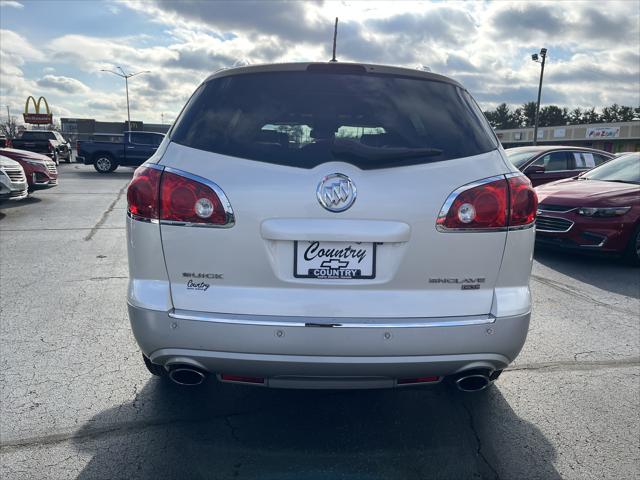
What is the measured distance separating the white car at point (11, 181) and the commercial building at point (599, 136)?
49.0 metres

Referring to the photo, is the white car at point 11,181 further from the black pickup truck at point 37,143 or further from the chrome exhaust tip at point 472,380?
the black pickup truck at point 37,143

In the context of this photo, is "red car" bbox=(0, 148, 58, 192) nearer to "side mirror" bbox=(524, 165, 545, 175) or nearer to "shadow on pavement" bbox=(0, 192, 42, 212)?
"shadow on pavement" bbox=(0, 192, 42, 212)

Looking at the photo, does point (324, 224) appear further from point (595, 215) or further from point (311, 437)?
point (595, 215)

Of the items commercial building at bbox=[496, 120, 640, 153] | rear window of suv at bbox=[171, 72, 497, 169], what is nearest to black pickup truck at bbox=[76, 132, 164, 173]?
rear window of suv at bbox=[171, 72, 497, 169]

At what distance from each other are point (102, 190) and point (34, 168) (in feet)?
12.2

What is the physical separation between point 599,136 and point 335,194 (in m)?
66.2

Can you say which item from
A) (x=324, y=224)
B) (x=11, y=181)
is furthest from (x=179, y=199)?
(x=11, y=181)

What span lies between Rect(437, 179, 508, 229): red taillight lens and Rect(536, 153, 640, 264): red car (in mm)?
5230

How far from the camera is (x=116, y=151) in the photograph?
24281mm

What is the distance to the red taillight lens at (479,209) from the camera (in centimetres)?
238

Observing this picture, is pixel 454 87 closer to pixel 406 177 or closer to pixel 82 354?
pixel 406 177

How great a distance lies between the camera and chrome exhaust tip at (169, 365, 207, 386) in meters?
2.49

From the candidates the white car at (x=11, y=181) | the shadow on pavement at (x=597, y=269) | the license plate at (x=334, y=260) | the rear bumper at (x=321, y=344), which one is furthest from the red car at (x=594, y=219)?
the white car at (x=11, y=181)

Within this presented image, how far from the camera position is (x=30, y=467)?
2.51 metres
